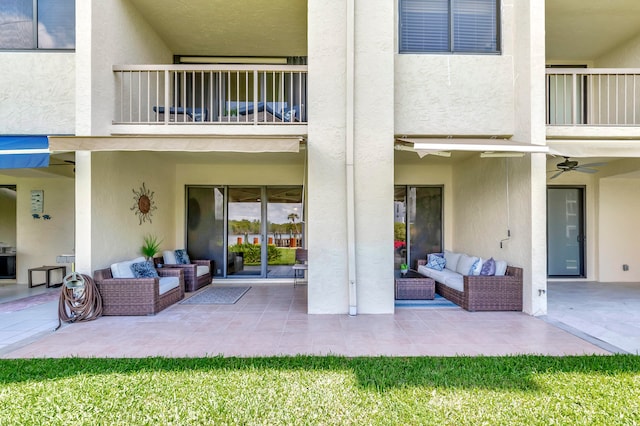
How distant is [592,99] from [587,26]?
1.96 m

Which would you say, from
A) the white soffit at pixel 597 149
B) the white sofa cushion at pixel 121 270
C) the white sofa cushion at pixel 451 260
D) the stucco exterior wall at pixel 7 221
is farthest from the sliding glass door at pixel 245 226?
the white soffit at pixel 597 149

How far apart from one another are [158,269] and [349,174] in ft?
18.4

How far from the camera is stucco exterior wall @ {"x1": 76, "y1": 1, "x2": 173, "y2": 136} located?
6.64 m

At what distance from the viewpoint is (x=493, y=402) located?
3.39 meters

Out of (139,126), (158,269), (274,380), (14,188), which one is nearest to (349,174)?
(274,380)

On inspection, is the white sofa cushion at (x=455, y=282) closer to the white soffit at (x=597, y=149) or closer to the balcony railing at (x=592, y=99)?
the white soffit at (x=597, y=149)

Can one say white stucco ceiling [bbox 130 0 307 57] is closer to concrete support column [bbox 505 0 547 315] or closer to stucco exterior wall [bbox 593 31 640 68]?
concrete support column [bbox 505 0 547 315]

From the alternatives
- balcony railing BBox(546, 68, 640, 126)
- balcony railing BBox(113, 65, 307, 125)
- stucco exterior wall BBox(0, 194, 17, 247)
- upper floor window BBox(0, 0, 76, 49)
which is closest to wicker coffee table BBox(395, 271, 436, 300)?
balcony railing BBox(113, 65, 307, 125)

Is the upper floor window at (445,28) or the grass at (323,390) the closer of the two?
the grass at (323,390)

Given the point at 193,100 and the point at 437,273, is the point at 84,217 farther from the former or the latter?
the point at 437,273

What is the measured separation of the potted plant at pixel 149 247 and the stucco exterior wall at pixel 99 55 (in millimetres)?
3013

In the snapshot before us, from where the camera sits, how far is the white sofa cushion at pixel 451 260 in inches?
362

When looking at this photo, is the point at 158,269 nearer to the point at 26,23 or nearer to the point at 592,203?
the point at 26,23

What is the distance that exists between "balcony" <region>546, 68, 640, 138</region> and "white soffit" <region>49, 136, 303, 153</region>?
6178 millimetres
